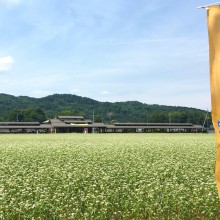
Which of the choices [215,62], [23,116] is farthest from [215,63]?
[23,116]

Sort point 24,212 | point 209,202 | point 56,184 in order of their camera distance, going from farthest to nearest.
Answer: point 56,184 < point 209,202 < point 24,212

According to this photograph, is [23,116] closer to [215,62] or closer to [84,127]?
[84,127]

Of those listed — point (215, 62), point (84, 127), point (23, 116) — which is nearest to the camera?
point (215, 62)

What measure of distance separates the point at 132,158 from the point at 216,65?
1637 cm

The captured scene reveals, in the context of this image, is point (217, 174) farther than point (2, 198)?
No

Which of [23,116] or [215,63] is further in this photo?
[23,116]

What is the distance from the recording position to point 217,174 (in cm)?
557

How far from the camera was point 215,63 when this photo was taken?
547 centimetres

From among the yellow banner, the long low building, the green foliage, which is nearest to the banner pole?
the yellow banner

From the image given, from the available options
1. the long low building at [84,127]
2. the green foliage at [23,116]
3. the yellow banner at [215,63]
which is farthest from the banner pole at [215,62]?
the green foliage at [23,116]

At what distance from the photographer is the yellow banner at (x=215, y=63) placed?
5.42 meters

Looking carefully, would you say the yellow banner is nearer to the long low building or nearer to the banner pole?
the banner pole

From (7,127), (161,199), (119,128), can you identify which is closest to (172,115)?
(119,128)

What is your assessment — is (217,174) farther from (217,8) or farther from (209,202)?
(209,202)
